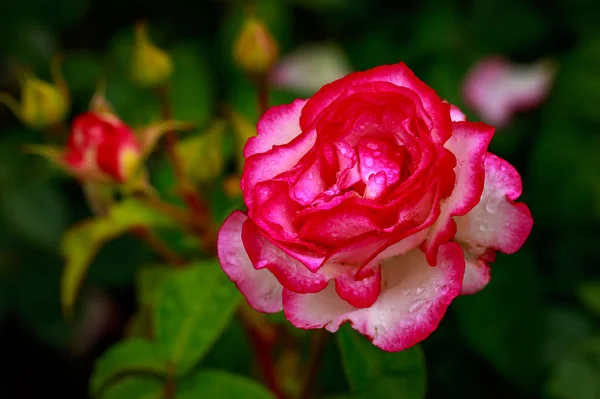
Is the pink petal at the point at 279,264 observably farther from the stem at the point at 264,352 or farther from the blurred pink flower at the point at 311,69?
the blurred pink flower at the point at 311,69

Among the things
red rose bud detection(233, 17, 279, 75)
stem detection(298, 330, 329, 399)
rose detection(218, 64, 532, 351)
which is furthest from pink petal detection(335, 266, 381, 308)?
red rose bud detection(233, 17, 279, 75)

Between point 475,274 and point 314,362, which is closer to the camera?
point 475,274

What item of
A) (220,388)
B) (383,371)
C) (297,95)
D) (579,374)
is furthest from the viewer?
(297,95)

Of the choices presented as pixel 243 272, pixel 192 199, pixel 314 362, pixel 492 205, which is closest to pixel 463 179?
pixel 492 205

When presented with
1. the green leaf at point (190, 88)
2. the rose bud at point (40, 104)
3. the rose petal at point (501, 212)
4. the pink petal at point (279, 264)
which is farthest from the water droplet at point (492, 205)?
the green leaf at point (190, 88)

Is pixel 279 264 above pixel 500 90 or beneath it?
above

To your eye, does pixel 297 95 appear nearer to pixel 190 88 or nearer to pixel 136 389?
pixel 190 88

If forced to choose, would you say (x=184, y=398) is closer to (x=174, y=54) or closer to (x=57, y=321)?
(x=57, y=321)

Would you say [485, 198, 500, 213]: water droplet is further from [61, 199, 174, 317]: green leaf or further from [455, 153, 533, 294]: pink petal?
[61, 199, 174, 317]: green leaf
